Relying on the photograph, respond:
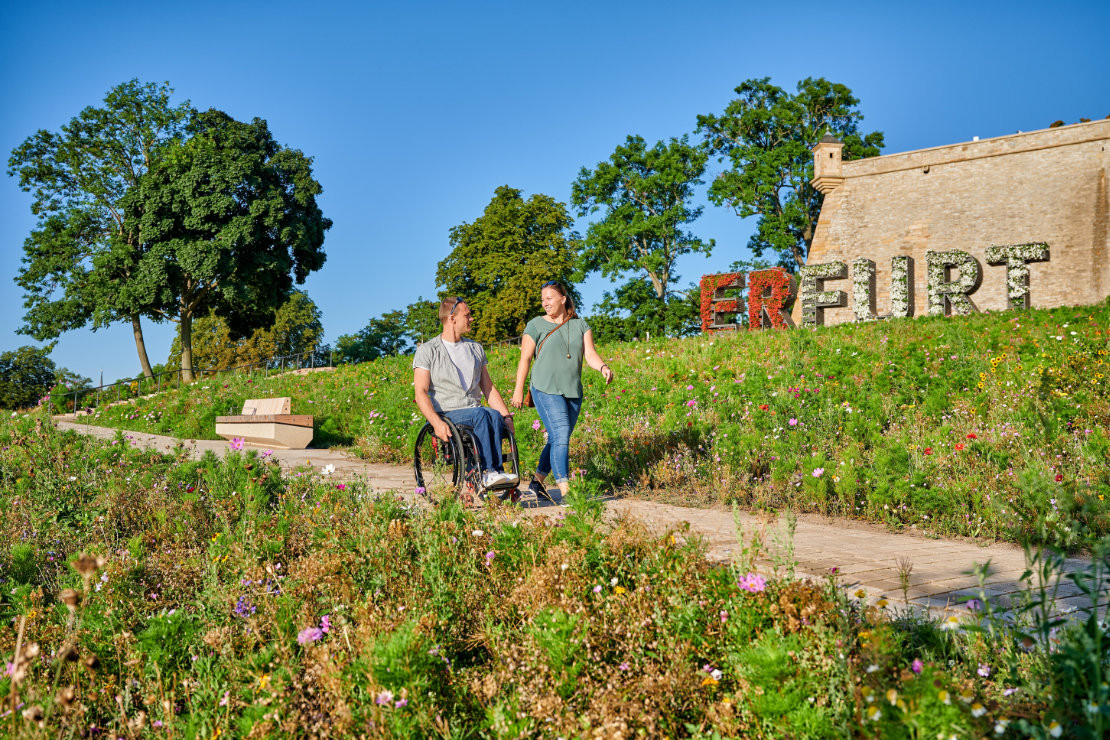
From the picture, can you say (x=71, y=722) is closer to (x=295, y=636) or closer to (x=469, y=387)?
(x=295, y=636)

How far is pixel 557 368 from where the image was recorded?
6281mm

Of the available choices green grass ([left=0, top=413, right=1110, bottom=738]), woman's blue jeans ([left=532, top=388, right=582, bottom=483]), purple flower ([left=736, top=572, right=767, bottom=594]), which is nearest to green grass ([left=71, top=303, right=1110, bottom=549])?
green grass ([left=0, top=413, right=1110, bottom=738])

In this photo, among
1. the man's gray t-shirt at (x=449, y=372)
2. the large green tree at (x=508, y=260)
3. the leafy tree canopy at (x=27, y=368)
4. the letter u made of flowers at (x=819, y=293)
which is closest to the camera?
the man's gray t-shirt at (x=449, y=372)

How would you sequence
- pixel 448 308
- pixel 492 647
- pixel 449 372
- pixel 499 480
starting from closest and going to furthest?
1. pixel 492 647
2. pixel 499 480
3. pixel 449 372
4. pixel 448 308

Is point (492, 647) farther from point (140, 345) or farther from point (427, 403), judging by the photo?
point (140, 345)

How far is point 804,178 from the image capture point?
3762cm

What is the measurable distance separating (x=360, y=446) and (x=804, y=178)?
32510 millimetres

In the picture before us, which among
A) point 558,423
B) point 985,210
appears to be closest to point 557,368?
point 558,423

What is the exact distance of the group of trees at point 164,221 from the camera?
3222 cm

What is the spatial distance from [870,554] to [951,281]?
24587 mm

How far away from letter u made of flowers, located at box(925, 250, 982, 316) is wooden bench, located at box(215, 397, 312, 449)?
20.9m

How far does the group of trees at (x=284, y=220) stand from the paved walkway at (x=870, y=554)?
30757 mm

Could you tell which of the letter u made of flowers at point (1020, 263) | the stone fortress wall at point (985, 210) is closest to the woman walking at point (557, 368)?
the stone fortress wall at point (985, 210)

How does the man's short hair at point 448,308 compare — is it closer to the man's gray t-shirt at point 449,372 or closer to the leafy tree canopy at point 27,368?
the man's gray t-shirt at point 449,372
